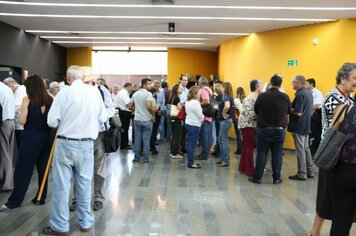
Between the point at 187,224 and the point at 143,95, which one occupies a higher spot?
the point at 143,95

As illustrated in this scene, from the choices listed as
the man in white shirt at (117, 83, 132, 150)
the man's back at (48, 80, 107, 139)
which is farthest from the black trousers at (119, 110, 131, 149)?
the man's back at (48, 80, 107, 139)

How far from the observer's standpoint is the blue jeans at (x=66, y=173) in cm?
377

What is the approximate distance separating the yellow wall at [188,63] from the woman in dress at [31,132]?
12.0 m

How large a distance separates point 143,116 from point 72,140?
12.6ft

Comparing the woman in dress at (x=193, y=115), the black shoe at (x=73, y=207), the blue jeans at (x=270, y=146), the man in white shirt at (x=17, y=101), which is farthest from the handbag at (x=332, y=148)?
the man in white shirt at (x=17, y=101)

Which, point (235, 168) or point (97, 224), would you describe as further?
point (235, 168)

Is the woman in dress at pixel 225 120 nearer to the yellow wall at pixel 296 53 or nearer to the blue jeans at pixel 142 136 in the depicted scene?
the blue jeans at pixel 142 136

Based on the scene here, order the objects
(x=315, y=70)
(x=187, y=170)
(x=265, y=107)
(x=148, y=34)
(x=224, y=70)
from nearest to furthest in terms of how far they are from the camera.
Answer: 1. (x=265, y=107)
2. (x=187, y=170)
3. (x=315, y=70)
4. (x=148, y=34)
5. (x=224, y=70)

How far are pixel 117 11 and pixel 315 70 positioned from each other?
4671 millimetres

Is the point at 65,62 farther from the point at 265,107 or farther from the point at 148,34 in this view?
the point at 265,107

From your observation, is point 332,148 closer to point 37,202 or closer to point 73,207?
point 73,207

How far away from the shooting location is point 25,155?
4.57 m

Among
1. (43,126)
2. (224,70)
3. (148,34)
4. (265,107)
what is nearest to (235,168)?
(265,107)

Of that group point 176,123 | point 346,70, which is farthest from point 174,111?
point 346,70
